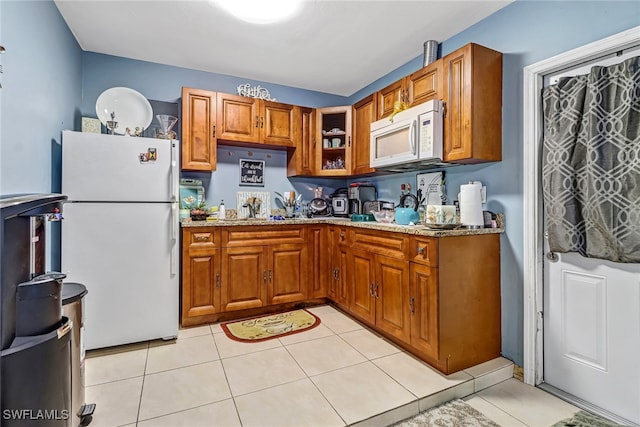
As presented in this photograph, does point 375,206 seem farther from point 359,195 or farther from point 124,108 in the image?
point 124,108

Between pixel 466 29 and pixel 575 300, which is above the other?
pixel 466 29

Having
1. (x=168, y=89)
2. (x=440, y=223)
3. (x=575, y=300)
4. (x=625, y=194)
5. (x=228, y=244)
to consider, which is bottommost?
(x=575, y=300)

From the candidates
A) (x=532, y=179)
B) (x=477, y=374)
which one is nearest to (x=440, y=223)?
(x=532, y=179)

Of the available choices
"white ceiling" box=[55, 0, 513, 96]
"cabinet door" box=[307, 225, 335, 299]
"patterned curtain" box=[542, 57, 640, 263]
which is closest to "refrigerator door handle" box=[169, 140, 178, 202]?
"white ceiling" box=[55, 0, 513, 96]

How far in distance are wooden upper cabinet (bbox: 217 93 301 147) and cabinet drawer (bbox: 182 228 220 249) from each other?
3.22ft

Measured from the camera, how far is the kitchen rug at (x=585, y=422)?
1.62 metres

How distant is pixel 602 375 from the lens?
1737mm

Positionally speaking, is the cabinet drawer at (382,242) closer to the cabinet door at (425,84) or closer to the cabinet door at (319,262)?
the cabinet door at (319,262)

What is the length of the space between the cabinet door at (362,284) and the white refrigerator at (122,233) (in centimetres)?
151

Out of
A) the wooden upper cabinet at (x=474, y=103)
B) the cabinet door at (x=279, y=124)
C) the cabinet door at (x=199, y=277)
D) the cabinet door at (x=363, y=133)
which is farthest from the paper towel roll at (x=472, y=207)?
Answer: the cabinet door at (x=199, y=277)

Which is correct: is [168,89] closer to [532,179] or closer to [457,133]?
[457,133]

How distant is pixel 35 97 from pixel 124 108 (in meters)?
0.87

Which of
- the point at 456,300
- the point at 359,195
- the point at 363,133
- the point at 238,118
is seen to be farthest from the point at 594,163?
the point at 238,118

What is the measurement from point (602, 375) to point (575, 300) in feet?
1.33
